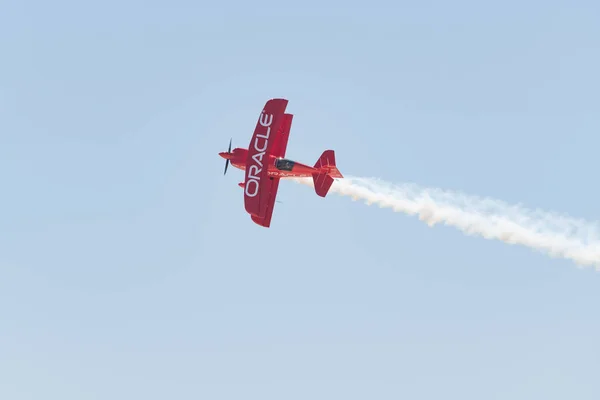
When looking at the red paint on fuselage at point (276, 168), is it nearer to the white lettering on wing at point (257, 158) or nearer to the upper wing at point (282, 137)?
the white lettering on wing at point (257, 158)

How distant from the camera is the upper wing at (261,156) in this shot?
70312 millimetres

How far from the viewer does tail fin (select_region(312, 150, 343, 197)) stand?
229ft

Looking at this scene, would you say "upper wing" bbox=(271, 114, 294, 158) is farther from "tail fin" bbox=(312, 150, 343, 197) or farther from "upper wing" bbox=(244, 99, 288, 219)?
"tail fin" bbox=(312, 150, 343, 197)

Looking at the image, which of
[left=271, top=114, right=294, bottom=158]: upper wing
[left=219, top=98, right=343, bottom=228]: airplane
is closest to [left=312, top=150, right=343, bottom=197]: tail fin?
[left=219, top=98, right=343, bottom=228]: airplane

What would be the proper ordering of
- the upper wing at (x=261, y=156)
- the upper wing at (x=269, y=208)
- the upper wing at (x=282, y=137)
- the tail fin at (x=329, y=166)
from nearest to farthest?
the tail fin at (x=329, y=166) → the upper wing at (x=261, y=156) → the upper wing at (x=269, y=208) → the upper wing at (x=282, y=137)

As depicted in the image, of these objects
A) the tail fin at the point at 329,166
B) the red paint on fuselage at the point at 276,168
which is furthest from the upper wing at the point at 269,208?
the tail fin at the point at 329,166

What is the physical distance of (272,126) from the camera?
2781 inches

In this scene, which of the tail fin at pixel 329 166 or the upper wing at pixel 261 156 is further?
the upper wing at pixel 261 156

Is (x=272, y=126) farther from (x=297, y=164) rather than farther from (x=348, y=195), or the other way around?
(x=348, y=195)

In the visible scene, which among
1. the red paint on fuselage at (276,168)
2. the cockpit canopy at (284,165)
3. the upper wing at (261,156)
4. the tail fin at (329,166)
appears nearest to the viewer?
the tail fin at (329,166)

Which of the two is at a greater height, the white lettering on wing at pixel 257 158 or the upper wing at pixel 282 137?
the upper wing at pixel 282 137

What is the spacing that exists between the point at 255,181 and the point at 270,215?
3110 millimetres

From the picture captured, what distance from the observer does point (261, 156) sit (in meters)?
70.4

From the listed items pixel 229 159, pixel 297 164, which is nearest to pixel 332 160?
pixel 297 164
